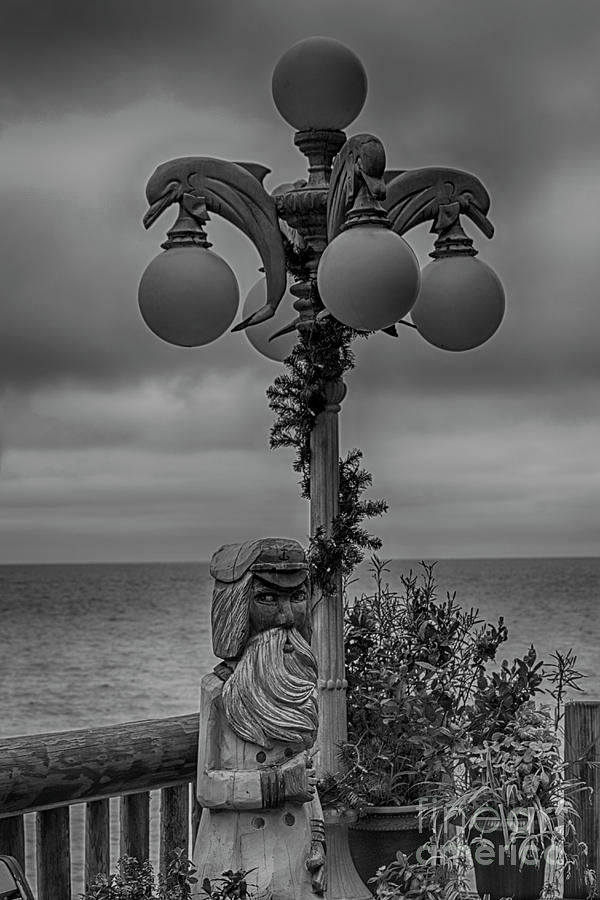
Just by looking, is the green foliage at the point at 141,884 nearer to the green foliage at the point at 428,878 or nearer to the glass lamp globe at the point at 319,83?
the green foliage at the point at 428,878

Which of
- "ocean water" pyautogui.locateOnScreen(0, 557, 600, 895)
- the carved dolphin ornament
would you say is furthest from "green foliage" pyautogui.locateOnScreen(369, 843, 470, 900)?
"ocean water" pyautogui.locateOnScreen(0, 557, 600, 895)

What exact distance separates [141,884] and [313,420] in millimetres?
1556

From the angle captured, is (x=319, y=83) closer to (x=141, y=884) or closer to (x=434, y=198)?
(x=434, y=198)

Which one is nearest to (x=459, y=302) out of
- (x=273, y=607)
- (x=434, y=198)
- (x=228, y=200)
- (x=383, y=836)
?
(x=434, y=198)

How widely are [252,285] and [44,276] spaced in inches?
250

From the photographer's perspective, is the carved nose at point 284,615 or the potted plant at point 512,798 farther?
the potted plant at point 512,798

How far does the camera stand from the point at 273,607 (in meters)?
4.04

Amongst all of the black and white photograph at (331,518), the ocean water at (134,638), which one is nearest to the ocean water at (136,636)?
the ocean water at (134,638)

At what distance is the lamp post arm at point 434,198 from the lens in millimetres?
4504

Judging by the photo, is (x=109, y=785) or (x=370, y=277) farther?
(x=109, y=785)

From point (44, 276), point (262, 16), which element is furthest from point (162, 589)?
point (262, 16)

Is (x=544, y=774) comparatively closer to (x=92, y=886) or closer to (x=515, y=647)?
(x=92, y=886)

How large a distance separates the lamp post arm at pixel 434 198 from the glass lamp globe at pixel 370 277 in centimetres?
61

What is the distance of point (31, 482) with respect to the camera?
2450 centimetres
